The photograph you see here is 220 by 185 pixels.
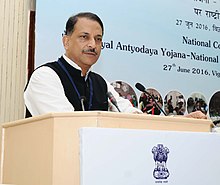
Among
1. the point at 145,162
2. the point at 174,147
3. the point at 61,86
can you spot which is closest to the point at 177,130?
the point at 174,147

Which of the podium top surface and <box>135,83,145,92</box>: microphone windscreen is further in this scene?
<box>135,83,145,92</box>: microphone windscreen

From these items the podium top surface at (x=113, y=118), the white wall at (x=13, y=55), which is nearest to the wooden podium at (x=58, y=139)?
the podium top surface at (x=113, y=118)

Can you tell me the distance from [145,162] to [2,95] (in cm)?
143

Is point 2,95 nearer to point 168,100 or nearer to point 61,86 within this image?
point 61,86

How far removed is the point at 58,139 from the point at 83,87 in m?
1.25

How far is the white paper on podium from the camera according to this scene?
120cm

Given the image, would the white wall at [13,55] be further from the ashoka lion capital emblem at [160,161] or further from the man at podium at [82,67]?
the ashoka lion capital emblem at [160,161]

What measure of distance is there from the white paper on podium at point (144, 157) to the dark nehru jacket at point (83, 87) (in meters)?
1.07

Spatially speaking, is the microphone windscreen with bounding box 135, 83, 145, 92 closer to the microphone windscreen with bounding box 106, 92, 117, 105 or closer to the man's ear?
the microphone windscreen with bounding box 106, 92, 117, 105

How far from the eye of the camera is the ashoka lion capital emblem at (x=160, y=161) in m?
1.29

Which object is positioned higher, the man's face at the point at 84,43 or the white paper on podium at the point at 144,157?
the man's face at the point at 84,43

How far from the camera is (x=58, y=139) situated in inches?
51.1

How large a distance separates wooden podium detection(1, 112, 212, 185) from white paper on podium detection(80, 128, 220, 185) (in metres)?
0.08

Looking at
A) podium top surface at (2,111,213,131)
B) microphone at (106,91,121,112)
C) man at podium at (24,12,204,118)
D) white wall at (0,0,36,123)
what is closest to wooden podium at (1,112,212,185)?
podium top surface at (2,111,213,131)
